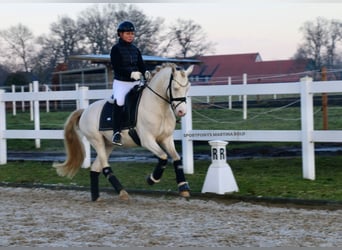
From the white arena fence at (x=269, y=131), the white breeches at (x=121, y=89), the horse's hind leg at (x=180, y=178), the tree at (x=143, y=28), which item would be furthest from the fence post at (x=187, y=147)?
the tree at (x=143, y=28)

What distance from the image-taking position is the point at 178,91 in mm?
8609

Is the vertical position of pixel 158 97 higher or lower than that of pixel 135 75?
lower

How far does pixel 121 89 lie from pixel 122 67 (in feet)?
1.12

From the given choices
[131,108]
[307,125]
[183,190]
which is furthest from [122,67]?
[307,125]

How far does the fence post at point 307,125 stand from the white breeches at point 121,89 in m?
2.91

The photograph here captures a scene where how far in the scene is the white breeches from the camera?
368 inches

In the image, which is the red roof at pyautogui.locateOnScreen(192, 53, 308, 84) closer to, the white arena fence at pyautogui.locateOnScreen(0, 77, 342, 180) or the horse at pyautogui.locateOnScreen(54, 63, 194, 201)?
the white arena fence at pyautogui.locateOnScreen(0, 77, 342, 180)

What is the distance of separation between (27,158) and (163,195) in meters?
7.12

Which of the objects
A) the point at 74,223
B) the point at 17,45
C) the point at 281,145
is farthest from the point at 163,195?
the point at 17,45

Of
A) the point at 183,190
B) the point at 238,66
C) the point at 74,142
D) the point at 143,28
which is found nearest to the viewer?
the point at 183,190

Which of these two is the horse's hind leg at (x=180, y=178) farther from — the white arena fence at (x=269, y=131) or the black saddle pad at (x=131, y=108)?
the white arena fence at (x=269, y=131)

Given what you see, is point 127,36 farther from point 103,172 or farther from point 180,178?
point 180,178

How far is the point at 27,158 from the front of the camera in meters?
15.5

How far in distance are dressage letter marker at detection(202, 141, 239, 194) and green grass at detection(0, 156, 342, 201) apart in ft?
0.70
